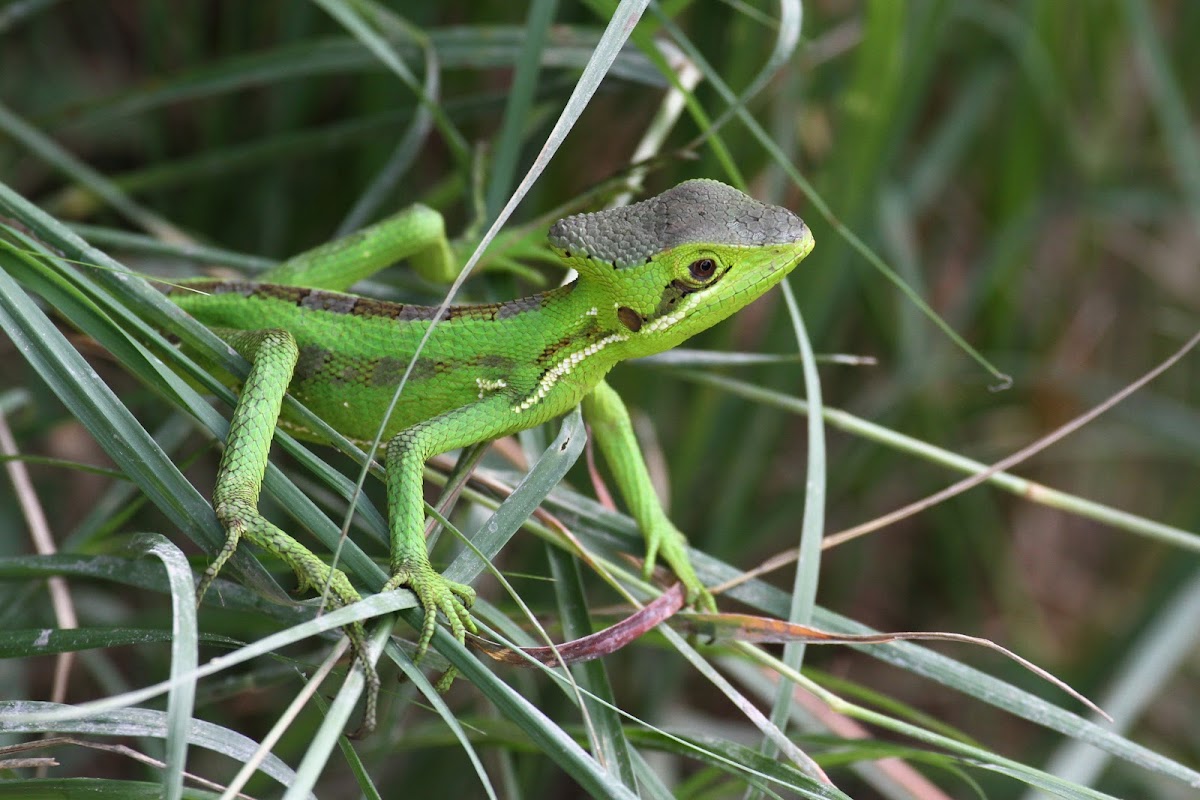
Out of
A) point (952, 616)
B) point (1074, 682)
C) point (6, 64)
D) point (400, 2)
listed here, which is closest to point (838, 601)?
point (952, 616)

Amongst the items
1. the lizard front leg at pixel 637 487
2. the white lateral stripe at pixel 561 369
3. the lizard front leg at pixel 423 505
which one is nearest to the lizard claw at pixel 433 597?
the lizard front leg at pixel 423 505

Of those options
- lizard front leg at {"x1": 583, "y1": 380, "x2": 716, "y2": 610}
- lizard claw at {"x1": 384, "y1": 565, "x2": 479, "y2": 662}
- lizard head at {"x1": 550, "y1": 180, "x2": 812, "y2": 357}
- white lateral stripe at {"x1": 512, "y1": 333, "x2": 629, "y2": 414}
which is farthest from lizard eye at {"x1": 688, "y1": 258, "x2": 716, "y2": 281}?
lizard claw at {"x1": 384, "y1": 565, "x2": 479, "y2": 662}

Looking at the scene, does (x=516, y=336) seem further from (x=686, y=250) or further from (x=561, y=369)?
(x=686, y=250)

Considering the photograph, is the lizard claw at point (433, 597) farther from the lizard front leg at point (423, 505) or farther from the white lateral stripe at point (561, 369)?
the white lateral stripe at point (561, 369)

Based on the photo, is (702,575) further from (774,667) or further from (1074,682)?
(1074,682)

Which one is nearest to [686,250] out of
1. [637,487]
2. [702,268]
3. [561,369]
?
[702,268]

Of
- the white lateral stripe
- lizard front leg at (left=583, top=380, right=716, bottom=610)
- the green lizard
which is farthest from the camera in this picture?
lizard front leg at (left=583, top=380, right=716, bottom=610)

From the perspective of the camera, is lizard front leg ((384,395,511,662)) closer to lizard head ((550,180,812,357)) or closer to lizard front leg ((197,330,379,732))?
lizard front leg ((197,330,379,732))
